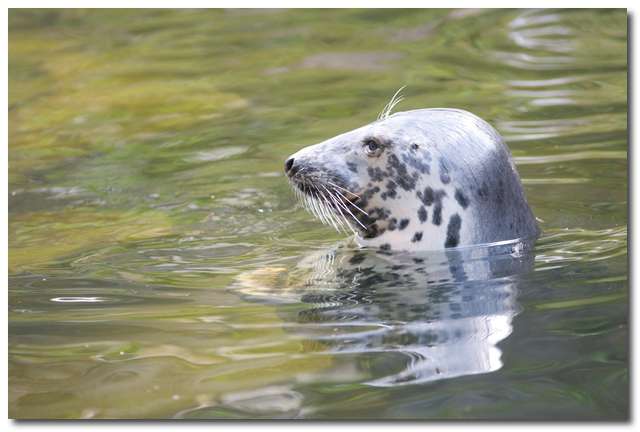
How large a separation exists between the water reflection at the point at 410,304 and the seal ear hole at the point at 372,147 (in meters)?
0.53

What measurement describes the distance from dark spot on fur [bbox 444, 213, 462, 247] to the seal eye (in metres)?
0.51

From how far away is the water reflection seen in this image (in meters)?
4.51

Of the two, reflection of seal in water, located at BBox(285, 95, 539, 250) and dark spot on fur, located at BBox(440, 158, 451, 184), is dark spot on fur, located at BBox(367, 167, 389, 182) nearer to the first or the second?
reflection of seal in water, located at BBox(285, 95, 539, 250)

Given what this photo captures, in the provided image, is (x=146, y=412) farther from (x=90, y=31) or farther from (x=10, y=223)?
(x=90, y=31)

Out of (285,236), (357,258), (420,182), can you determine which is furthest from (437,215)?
(285,236)

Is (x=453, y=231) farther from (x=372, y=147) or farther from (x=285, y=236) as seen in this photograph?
(x=285, y=236)

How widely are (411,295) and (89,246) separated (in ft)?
7.06

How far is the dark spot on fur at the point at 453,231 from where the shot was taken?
6.14 m

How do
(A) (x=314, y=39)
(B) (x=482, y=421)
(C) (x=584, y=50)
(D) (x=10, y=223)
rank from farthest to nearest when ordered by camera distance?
(A) (x=314, y=39)
(C) (x=584, y=50)
(D) (x=10, y=223)
(B) (x=482, y=421)

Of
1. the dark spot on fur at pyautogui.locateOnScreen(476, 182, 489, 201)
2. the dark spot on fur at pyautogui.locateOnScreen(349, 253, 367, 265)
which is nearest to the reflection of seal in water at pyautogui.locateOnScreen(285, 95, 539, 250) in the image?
the dark spot on fur at pyautogui.locateOnScreen(476, 182, 489, 201)

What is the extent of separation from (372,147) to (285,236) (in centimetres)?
92

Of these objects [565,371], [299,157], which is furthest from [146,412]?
[299,157]

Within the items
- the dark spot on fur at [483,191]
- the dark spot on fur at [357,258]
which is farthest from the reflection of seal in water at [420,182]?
the dark spot on fur at [357,258]

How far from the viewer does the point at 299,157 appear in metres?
6.29
